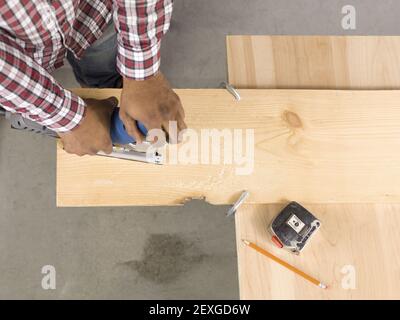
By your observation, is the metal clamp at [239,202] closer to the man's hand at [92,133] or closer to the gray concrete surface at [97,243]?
the man's hand at [92,133]

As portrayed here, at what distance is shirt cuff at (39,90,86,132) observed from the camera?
25.3 inches

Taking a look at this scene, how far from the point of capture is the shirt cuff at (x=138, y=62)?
0.61m

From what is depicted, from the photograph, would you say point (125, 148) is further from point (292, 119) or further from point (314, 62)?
point (314, 62)

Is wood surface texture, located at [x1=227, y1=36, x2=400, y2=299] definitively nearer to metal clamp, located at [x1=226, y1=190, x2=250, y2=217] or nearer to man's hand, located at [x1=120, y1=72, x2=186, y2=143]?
metal clamp, located at [x1=226, y1=190, x2=250, y2=217]

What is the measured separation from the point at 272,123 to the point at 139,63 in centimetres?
33

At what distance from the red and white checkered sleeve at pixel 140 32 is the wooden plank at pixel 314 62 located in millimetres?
302

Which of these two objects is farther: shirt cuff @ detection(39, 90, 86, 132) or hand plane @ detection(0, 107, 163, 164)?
hand plane @ detection(0, 107, 163, 164)

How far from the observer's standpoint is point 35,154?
1.43 metres

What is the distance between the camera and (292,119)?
821 millimetres

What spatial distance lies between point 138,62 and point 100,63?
0.41m

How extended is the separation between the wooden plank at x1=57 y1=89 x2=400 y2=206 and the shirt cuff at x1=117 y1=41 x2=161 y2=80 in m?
0.17

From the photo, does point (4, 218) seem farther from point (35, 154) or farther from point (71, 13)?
point (71, 13)

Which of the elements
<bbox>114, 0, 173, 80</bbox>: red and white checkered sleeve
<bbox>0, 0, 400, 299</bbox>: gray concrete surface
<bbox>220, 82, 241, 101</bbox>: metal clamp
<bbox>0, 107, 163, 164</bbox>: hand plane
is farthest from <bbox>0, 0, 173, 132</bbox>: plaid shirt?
<bbox>0, 0, 400, 299</bbox>: gray concrete surface
